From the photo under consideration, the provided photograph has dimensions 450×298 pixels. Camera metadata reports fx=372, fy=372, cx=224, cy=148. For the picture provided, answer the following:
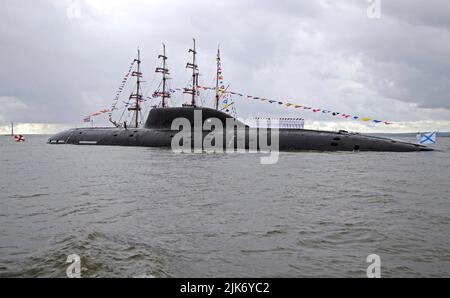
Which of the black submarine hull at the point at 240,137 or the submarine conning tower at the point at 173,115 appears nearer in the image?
the black submarine hull at the point at 240,137

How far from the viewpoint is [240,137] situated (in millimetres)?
34844

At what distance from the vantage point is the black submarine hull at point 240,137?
31.7 metres

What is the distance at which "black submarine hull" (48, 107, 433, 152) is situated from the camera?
104 feet

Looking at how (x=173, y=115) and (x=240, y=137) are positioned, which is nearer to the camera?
(x=240, y=137)

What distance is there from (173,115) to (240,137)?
8.60 meters

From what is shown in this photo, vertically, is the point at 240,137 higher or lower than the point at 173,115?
lower

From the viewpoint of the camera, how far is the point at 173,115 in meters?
39.3

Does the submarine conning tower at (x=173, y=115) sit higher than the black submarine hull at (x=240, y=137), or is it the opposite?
the submarine conning tower at (x=173, y=115)

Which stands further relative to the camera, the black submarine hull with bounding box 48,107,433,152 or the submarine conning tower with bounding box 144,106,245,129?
the submarine conning tower with bounding box 144,106,245,129

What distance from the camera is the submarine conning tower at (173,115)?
3800 centimetres

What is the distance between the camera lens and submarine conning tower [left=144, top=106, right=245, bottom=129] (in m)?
38.0

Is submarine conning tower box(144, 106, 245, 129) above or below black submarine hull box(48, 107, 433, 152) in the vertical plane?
above
